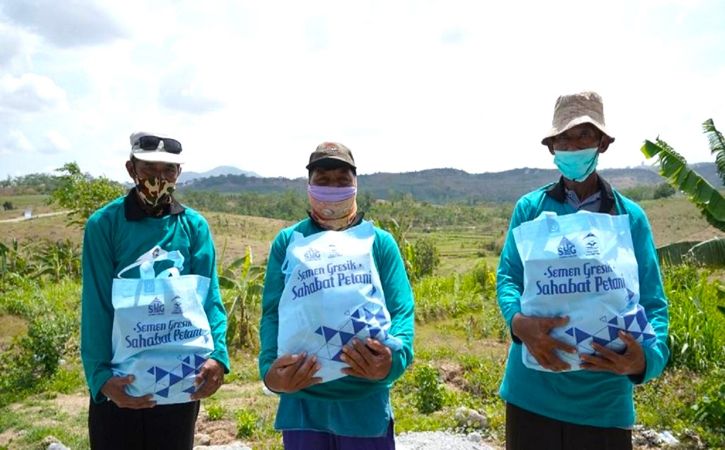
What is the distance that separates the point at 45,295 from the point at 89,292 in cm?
912

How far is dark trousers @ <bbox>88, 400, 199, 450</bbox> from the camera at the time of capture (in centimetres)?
237

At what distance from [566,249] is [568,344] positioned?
31 centimetres

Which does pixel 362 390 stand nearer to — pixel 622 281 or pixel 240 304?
pixel 622 281

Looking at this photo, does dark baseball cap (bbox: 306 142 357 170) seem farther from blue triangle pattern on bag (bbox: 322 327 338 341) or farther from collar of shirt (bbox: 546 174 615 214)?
collar of shirt (bbox: 546 174 615 214)

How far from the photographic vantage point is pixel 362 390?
2078 millimetres

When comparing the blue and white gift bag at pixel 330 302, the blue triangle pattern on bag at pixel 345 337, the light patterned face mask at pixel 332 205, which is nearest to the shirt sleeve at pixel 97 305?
the blue and white gift bag at pixel 330 302

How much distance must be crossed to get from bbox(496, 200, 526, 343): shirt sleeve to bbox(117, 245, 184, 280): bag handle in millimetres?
1251

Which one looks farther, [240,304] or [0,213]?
[0,213]

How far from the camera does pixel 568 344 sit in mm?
1997

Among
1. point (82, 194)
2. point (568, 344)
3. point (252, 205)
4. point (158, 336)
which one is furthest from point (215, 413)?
point (252, 205)

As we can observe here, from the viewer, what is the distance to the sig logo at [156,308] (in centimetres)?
221

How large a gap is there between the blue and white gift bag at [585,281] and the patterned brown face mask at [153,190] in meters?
1.45

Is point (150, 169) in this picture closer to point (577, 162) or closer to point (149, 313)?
point (149, 313)

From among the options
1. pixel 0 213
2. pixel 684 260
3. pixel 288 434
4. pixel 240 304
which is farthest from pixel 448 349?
pixel 0 213
